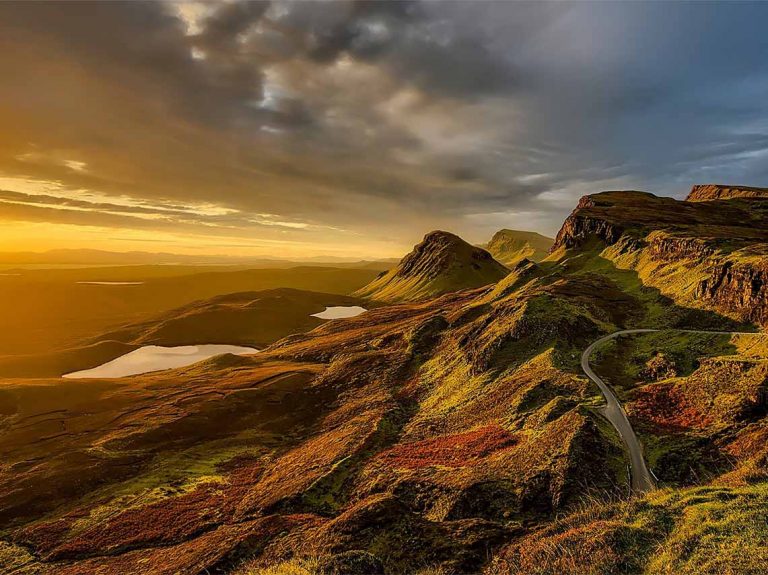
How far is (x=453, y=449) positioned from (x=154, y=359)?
177316 millimetres

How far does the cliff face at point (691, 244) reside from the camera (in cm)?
6506

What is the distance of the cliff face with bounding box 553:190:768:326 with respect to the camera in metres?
65.1

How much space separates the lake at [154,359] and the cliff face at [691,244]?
161486 mm

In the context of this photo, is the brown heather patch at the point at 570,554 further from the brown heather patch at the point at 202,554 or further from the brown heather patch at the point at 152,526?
the brown heather patch at the point at 152,526

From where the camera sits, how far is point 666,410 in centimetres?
4434

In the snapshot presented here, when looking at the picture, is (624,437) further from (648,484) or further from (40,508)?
(40,508)

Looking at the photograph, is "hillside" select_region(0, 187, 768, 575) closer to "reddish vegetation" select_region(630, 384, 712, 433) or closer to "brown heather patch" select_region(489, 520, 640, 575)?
"brown heather patch" select_region(489, 520, 640, 575)

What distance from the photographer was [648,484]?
33.4 m

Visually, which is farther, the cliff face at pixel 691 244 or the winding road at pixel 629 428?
the cliff face at pixel 691 244

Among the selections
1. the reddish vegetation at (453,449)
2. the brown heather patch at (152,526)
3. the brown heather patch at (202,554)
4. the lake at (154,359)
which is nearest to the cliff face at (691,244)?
the reddish vegetation at (453,449)

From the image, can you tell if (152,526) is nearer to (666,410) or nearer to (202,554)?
(202,554)

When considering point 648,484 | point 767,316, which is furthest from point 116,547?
point 767,316

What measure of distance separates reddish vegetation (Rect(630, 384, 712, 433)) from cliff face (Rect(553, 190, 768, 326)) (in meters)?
28.4

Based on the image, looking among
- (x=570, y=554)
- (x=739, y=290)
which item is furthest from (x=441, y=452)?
(x=739, y=290)
